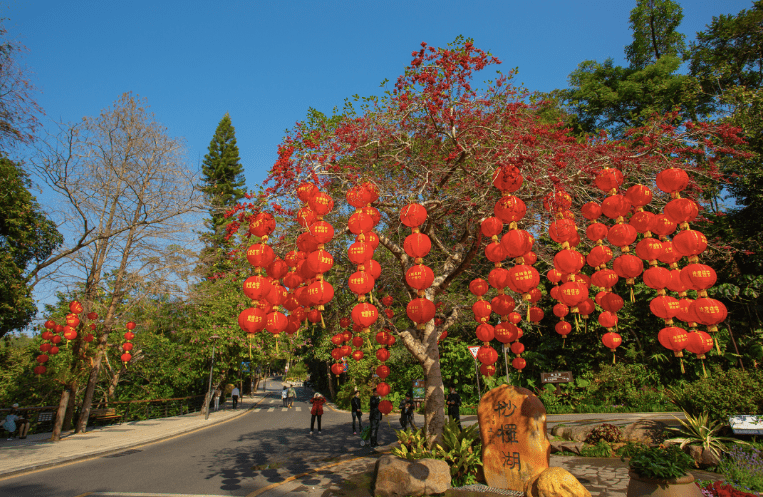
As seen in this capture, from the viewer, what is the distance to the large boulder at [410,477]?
688cm

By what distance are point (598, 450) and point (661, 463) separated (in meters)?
5.86

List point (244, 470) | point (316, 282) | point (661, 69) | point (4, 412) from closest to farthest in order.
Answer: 1. point (316, 282)
2. point (244, 470)
3. point (4, 412)
4. point (661, 69)

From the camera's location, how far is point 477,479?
7.87m

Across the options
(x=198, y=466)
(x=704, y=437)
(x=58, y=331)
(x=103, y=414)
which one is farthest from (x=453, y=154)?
(x=103, y=414)

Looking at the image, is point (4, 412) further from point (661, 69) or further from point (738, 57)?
point (738, 57)

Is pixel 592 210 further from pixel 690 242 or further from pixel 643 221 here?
pixel 690 242

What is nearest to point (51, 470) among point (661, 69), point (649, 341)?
point (649, 341)

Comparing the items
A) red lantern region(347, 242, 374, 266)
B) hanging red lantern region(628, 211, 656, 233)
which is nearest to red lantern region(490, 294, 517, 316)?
hanging red lantern region(628, 211, 656, 233)

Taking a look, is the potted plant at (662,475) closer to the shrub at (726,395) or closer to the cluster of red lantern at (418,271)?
the cluster of red lantern at (418,271)

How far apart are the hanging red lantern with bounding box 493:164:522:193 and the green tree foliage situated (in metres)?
15.2

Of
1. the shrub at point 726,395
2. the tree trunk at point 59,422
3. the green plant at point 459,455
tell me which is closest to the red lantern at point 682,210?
the shrub at point 726,395

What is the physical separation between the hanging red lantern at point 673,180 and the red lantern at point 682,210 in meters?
0.20

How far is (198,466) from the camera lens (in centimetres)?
989

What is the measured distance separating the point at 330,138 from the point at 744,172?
14913 mm
